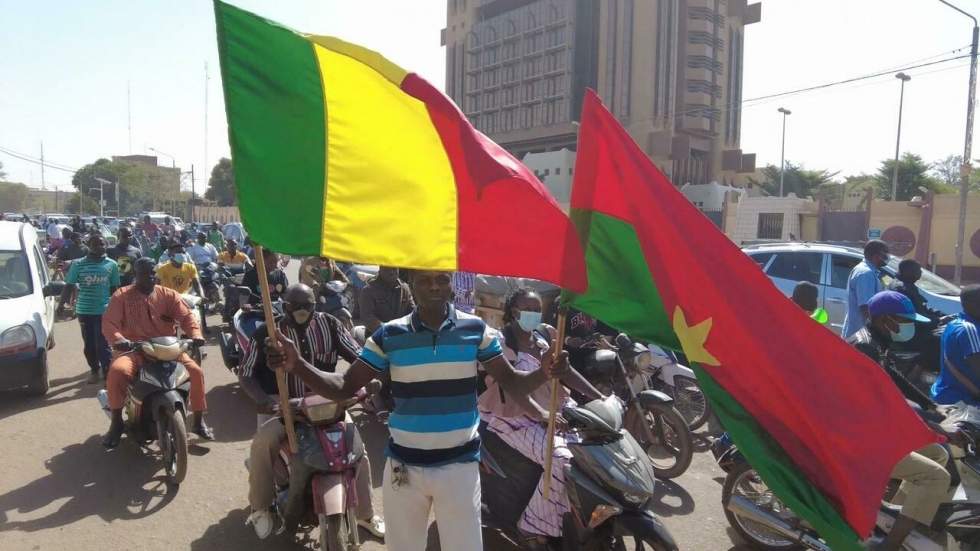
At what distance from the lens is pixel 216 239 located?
19.4 m

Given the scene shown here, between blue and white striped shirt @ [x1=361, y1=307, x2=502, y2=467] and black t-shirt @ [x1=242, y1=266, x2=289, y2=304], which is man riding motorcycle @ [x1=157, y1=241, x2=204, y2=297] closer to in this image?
black t-shirt @ [x1=242, y1=266, x2=289, y2=304]

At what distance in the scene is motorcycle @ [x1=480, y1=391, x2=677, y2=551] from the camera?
3.34 meters

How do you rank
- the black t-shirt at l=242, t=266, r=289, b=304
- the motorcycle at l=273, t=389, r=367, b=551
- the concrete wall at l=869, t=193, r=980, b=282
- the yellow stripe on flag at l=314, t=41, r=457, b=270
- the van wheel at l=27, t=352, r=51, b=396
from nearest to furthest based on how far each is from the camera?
the yellow stripe on flag at l=314, t=41, r=457, b=270 → the motorcycle at l=273, t=389, r=367, b=551 → the van wheel at l=27, t=352, r=51, b=396 → the black t-shirt at l=242, t=266, r=289, b=304 → the concrete wall at l=869, t=193, r=980, b=282

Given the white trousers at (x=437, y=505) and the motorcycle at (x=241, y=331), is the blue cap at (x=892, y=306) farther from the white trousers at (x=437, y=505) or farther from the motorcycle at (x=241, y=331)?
the motorcycle at (x=241, y=331)

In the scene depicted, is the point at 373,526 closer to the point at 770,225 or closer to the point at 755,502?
the point at 755,502

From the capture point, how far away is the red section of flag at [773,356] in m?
2.62

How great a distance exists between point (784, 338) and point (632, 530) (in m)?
1.24

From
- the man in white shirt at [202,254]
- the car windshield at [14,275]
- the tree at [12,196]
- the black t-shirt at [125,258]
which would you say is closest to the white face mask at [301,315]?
the car windshield at [14,275]

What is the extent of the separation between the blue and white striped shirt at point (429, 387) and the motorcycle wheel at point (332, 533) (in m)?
0.83

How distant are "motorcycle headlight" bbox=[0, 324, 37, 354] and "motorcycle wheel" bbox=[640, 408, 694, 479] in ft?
20.8

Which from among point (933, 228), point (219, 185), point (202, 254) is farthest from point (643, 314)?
point (219, 185)

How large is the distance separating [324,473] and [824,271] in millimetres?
8016

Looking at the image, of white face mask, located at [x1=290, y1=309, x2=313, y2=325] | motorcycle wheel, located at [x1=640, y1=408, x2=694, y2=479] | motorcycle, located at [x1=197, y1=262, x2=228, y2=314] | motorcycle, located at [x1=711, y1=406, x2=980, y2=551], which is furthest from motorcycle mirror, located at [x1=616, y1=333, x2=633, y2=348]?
motorcycle, located at [x1=197, y1=262, x2=228, y2=314]

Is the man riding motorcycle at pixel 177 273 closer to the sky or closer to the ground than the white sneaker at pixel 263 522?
closer to the sky
